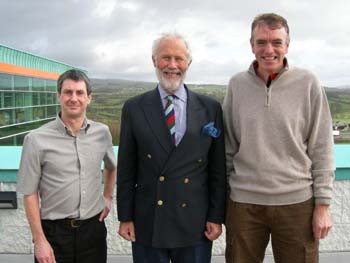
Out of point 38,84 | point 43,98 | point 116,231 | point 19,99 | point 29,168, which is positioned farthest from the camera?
point 43,98

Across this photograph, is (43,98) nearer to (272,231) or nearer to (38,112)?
(38,112)

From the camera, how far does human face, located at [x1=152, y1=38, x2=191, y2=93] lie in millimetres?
2006

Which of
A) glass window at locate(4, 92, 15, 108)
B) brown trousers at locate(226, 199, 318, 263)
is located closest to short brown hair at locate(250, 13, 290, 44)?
brown trousers at locate(226, 199, 318, 263)

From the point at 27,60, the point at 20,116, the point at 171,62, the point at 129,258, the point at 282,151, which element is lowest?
the point at 129,258

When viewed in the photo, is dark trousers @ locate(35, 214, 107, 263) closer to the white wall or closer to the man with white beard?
the man with white beard

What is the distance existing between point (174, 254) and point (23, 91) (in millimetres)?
19186

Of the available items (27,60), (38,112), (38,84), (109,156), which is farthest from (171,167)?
(38,84)

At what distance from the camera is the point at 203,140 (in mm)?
2057

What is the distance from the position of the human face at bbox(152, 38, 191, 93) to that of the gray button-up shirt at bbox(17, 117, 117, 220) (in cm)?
54

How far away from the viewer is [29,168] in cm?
199

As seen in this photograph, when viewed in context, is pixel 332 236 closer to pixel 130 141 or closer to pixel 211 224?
pixel 211 224

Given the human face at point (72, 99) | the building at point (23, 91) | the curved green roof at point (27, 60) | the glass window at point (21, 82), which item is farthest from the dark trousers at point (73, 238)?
the glass window at point (21, 82)

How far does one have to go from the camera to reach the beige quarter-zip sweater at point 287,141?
2029 millimetres

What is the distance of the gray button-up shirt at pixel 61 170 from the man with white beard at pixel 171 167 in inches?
7.0
